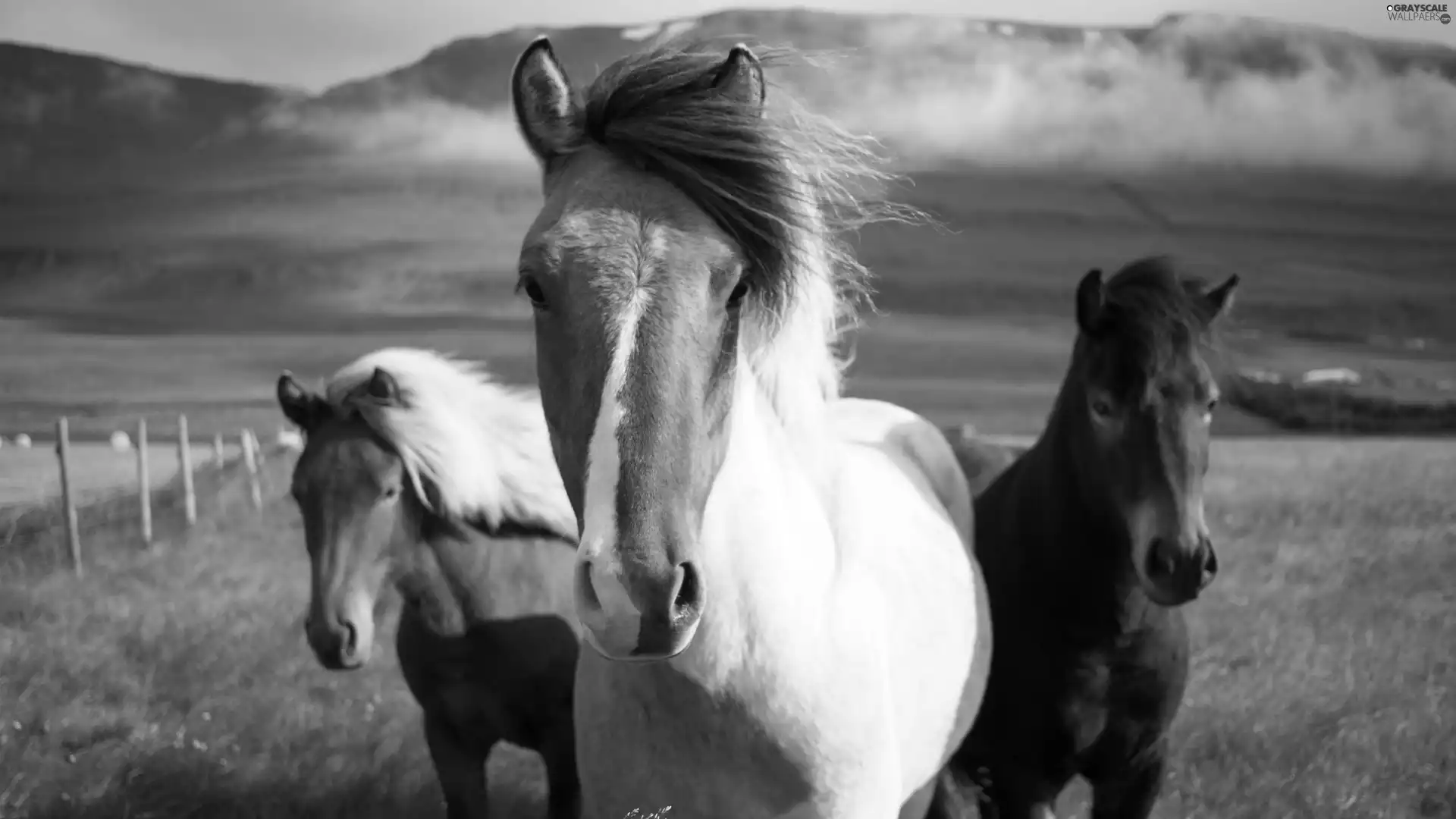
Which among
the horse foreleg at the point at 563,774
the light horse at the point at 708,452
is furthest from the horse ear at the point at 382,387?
the light horse at the point at 708,452

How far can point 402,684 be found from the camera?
387 cm

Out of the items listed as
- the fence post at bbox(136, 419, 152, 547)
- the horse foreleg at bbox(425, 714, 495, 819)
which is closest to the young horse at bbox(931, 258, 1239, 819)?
Result: the horse foreleg at bbox(425, 714, 495, 819)

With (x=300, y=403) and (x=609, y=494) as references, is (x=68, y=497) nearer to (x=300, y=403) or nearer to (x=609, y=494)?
(x=300, y=403)

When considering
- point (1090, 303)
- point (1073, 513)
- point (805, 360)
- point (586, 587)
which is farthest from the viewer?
point (1073, 513)

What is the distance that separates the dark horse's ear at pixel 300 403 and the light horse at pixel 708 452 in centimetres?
119

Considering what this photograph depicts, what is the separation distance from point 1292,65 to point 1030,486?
302 cm

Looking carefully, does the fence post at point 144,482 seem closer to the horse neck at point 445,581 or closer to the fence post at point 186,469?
the fence post at point 186,469

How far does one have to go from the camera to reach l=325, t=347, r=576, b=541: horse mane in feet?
8.29

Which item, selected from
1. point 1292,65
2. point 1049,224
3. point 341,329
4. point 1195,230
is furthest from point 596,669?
point 1292,65

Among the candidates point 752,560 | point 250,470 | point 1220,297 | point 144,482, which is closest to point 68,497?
point 144,482

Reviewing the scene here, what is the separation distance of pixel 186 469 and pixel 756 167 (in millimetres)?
3547

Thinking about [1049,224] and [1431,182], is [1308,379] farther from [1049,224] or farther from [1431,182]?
[1049,224]

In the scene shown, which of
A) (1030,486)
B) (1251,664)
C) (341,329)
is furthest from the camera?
(341,329)

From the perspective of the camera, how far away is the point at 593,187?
137cm
